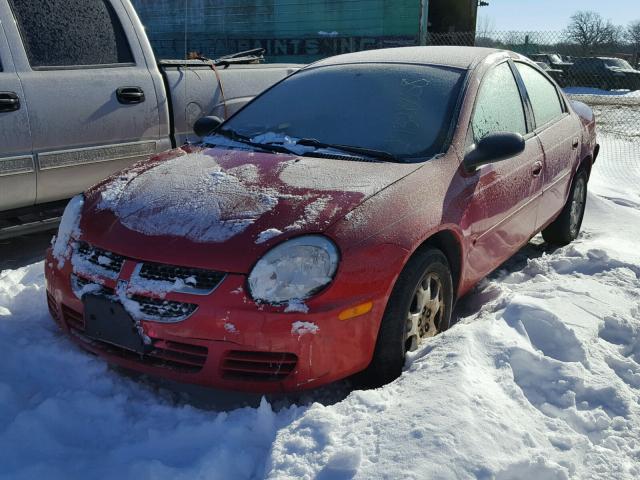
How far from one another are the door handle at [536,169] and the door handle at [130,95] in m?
2.80

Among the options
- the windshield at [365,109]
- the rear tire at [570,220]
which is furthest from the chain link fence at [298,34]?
the windshield at [365,109]

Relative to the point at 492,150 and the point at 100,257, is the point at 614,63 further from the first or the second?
the point at 100,257

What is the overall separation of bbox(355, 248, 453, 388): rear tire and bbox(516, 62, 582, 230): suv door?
63.1 inches

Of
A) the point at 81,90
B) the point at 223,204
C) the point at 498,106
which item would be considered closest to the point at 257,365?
the point at 223,204

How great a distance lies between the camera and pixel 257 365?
2426 mm

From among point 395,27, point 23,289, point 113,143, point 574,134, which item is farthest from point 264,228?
point 395,27

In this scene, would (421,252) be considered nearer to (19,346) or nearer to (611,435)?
(611,435)

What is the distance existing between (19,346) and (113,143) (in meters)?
1.98

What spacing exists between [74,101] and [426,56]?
7.72 feet

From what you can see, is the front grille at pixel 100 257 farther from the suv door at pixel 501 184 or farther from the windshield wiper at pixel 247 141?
the suv door at pixel 501 184

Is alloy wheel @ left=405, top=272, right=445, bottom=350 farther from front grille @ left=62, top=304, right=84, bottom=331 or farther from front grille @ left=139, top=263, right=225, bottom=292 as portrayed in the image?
front grille @ left=62, top=304, right=84, bottom=331

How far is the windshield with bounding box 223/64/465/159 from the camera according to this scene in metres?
3.24

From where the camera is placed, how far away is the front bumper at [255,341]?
7.72ft

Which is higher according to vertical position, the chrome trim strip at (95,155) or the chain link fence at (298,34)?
the chain link fence at (298,34)
